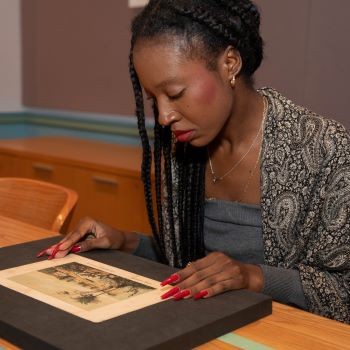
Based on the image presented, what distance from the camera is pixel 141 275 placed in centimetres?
111

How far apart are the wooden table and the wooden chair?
0.93 metres

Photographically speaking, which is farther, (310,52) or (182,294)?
(310,52)

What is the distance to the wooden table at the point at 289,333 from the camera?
2.93 ft

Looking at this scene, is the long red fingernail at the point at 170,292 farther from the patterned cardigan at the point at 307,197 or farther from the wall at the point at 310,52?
the wall at the point at 310,52

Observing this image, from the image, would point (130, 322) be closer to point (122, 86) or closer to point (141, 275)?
point (141, 275)

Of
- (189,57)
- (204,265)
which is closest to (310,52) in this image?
(189,57)

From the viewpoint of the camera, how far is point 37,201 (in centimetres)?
194

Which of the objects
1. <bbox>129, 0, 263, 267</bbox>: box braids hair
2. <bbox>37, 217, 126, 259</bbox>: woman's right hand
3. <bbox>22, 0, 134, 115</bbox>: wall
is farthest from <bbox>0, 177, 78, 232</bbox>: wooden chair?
<bbox>22, 0, 134, 115</bbox>: wall

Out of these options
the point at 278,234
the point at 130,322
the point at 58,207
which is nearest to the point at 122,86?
the point at 58,207

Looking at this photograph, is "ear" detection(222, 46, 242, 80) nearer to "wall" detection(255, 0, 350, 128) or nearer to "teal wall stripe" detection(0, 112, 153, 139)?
"wall" detection(255, 0, 350, 128)

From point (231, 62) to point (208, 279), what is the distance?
1.76ft

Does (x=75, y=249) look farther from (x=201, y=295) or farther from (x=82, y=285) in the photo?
(x=201, y=295)

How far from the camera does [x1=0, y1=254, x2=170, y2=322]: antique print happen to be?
0.95 metres

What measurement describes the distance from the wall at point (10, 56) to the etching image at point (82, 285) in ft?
9.84
